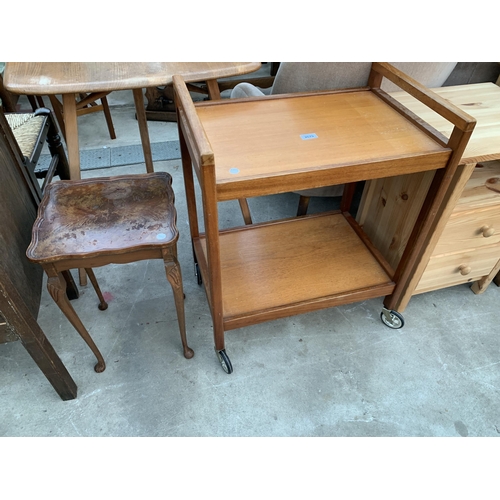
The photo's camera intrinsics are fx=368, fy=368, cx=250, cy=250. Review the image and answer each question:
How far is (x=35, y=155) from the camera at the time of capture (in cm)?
136

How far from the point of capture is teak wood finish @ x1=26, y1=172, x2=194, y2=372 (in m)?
0.99

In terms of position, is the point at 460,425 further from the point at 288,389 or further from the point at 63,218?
the point at 63,218

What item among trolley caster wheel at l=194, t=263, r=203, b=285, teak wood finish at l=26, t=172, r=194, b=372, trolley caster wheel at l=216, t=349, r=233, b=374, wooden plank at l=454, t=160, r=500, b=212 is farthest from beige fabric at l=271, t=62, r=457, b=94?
trolley caster wheel at l=216, t=349, r=233, b=374

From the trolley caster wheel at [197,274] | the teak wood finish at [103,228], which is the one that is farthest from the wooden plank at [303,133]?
the trolley caster wheel at [197,274]

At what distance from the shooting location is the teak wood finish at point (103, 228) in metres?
0.99

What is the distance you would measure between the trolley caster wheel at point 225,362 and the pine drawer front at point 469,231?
2.70 ft

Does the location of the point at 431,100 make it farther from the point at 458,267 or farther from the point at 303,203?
the point at 303,203

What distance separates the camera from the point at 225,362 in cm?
129

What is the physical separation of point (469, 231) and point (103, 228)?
120cm

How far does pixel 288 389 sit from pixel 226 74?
1112 mm

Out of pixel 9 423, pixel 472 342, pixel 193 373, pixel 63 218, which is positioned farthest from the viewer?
pixel 472 342

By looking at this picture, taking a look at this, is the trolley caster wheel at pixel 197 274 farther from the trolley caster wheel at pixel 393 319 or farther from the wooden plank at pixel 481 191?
the wooden plank at pixel 481 191

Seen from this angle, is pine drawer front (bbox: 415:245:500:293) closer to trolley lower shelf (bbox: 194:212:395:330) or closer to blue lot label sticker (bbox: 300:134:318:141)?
trolley lower shelf (bbox: 194:212:395:330)

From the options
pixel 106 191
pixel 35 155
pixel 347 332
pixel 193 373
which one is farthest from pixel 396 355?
pixel 35 155
